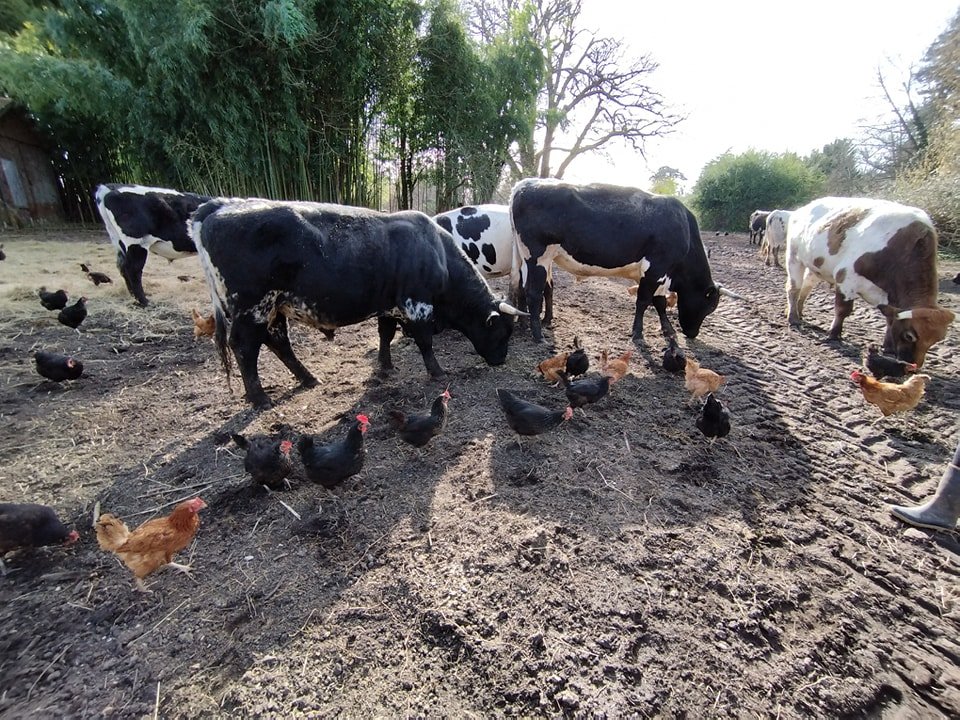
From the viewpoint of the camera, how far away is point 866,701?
1.82 meters

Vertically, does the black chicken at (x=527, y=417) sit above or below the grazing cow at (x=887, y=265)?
below

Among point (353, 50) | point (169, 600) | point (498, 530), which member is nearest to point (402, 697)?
point (498, 530)

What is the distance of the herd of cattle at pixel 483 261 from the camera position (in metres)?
3.98

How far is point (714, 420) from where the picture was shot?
3.52 meters

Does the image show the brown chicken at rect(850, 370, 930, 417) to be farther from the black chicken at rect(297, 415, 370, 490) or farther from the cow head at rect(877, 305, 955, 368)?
the black chicken at rect(297, 415, 370, 490)

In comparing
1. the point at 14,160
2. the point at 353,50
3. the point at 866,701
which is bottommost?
the point at 866,701

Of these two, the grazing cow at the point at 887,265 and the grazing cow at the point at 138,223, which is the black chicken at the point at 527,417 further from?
the grazing cow at the point at 138,223

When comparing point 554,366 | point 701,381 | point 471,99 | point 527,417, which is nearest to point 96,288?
point 554,366

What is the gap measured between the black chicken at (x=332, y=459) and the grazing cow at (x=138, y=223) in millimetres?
6390

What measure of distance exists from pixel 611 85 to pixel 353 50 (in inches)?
666

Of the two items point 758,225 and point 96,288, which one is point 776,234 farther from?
point 96,288

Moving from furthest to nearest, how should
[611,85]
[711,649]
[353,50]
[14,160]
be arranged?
[611,85]
[14,160]
[353,50]
[711,649]

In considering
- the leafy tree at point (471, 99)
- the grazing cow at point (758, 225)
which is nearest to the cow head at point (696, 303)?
the leafy tree at point (471, 99)

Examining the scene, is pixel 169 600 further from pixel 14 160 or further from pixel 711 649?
pixel 14 160
